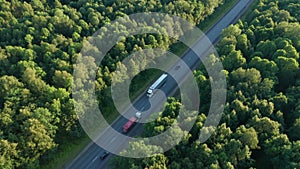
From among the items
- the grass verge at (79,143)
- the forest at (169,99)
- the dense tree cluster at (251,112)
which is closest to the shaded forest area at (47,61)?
the forest at (169,99)

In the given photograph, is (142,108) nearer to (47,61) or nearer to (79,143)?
(79,143)

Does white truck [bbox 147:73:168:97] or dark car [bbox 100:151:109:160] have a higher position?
white truck [bbox 147:73:168:97]

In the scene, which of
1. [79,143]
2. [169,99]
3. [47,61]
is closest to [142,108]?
[169,99]

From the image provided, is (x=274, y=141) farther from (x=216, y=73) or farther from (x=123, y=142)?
(x=123, y=142)

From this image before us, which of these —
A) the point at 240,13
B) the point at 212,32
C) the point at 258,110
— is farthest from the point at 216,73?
the point at 240,13

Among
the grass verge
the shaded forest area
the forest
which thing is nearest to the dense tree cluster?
the forest

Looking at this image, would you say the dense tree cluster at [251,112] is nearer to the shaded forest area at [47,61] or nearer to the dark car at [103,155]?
the dark car at [103,155]

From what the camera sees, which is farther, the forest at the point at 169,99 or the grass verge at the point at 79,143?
the grass verge at the point at 79,143

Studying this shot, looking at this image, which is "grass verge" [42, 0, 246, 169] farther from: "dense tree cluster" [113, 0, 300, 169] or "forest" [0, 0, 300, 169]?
"dense tree cluster" [113, 0, 300, 169]
